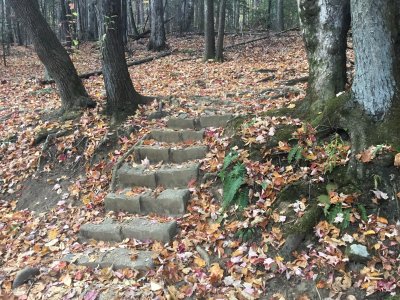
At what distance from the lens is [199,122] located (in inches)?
291

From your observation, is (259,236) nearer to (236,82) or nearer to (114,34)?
(114,34)

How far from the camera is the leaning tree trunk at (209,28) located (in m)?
13.4

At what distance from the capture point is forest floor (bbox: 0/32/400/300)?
422 centimetres

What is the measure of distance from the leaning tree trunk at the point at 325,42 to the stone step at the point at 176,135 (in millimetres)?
2083

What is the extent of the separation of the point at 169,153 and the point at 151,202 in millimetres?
1127

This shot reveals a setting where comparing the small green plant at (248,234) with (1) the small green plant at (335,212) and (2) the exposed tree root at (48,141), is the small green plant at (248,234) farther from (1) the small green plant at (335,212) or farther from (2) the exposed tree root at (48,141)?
(2) the exposed tree root at (48,141)

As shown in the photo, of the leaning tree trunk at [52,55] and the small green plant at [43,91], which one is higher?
the leaning tree trunk at [52,55]

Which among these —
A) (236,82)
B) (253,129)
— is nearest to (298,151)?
(253,129)

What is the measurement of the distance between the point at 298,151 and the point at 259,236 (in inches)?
51.7

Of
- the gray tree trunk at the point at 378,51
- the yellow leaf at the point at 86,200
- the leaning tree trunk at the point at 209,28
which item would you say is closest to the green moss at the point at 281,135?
the gray tree trunk at the point at 378,51

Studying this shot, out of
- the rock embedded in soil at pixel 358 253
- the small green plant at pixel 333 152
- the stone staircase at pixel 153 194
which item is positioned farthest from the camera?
the stone staircase at pixel 153 194

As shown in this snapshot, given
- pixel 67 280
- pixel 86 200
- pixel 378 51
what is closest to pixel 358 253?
pixel 378 51

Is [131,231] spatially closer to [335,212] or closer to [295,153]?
[295,153]

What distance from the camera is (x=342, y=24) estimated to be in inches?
226
